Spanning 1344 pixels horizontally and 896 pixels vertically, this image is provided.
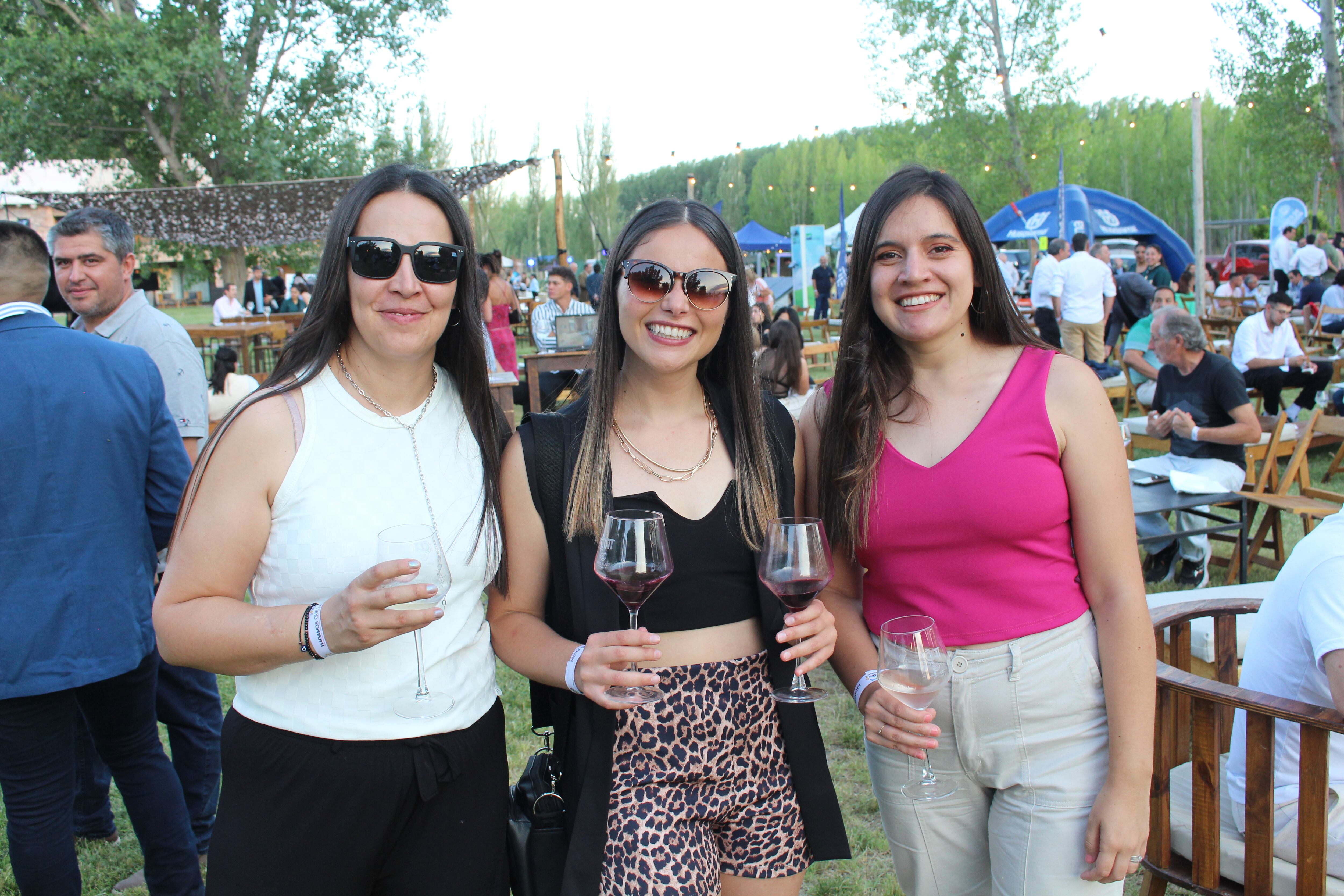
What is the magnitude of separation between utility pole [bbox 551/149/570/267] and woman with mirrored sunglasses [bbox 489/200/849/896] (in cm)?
1611

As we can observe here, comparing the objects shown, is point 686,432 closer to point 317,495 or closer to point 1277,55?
point 317,495

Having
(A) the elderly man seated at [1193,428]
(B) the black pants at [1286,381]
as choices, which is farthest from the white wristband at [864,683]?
(B) the black pants at [1286,381]

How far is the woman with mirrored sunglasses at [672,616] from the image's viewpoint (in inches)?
69.7

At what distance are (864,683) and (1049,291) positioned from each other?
13703 mm

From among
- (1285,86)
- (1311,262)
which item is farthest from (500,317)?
(1285,86)

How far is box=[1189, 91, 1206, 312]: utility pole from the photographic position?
16.0 m

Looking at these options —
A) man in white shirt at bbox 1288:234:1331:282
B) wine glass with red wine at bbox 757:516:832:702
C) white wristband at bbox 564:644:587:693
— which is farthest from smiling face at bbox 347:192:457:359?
man in white shirt at bbox 1288:234:1331:282

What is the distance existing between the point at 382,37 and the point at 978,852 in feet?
79.4

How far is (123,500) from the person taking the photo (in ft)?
8.71

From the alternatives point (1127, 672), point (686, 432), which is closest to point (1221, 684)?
point (1127, 672)

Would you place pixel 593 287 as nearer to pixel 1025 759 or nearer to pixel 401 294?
pixel 401 294

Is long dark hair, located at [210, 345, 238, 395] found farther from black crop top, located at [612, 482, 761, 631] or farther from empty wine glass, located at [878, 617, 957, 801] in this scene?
empty wine glass, located at [878, 617, 957, 801]

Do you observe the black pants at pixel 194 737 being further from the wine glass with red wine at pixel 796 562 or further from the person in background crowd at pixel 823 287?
the person in background crowd at pixel 823 287

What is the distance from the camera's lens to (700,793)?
71.3 inches
